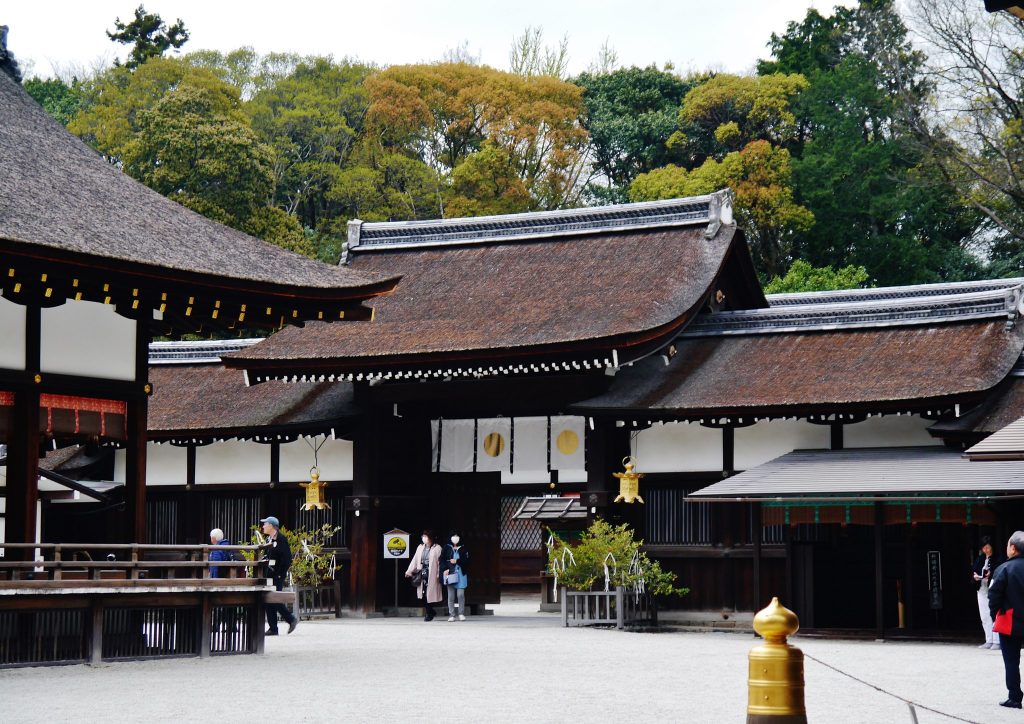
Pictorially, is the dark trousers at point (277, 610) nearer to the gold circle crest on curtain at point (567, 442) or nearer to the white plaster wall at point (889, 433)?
the gold circle crest on curtain at point (567, 442)

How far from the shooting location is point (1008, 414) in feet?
75.0

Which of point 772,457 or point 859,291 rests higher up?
point 859,291

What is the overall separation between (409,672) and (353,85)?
148ft

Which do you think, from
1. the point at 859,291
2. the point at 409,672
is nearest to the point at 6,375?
the point at 409,672

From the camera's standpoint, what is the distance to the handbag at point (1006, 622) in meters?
12.9

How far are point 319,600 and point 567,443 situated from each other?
5.31 metres

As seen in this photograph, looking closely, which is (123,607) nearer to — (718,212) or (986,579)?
(986,579)

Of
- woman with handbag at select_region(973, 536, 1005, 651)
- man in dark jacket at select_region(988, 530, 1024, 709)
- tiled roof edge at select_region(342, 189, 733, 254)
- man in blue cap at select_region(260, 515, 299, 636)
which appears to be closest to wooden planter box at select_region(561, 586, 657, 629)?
man in blue cap at select_region(260, 515, 299, 636)

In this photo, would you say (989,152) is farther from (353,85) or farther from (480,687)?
(480,687)

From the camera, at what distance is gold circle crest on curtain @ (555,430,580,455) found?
89.1 feet

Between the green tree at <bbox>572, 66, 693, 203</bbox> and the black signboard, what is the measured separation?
32.7 meters

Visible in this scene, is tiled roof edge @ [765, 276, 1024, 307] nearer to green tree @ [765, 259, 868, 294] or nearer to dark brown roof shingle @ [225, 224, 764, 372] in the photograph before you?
dark brown roof shingle @ [225, 224, 764, 372]

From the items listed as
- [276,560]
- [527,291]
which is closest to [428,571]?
[527,291]

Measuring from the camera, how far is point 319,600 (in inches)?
1092
